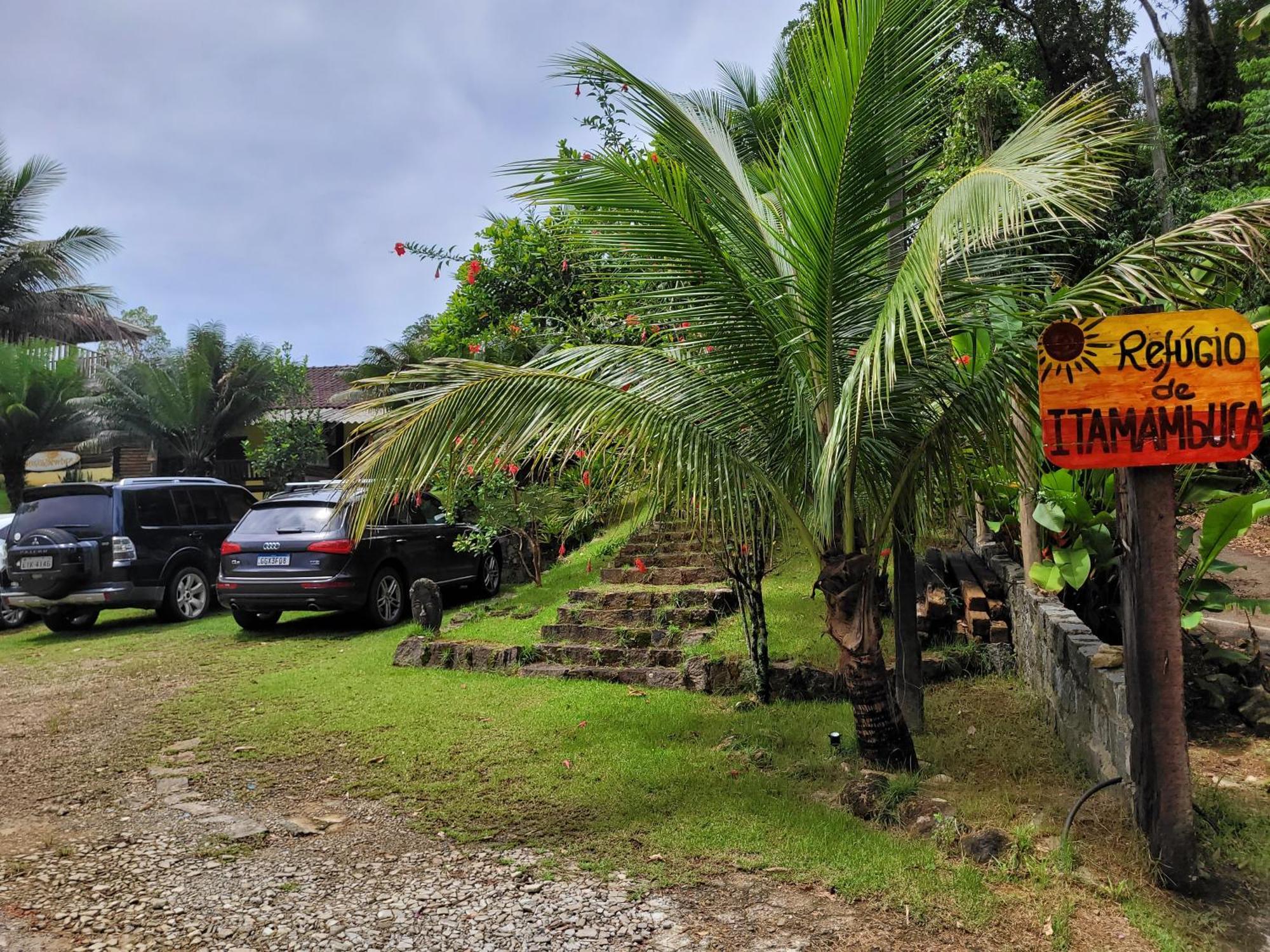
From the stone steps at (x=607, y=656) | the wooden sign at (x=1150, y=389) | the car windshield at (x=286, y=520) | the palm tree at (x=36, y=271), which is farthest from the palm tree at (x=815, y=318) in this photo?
the palm tree at (x=36, y=271)

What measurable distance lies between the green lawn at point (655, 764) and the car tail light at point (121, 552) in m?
2.20

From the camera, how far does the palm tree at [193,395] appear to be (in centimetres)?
2295

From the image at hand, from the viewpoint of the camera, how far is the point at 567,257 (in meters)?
8.91

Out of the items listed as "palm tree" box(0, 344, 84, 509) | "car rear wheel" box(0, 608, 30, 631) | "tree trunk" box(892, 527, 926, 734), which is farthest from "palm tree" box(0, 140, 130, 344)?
"tree trunk" box(892, 527, 926, 734)

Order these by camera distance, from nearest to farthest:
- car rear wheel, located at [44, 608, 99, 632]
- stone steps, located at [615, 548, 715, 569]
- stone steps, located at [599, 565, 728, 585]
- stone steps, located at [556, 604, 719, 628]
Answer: stone steps, located at [556, 604, 719, 628], stone steps, located at [599, 565, 728, 585], stone steps, located at [615, 548, 715, 569], car rear wheel, located at [44, 608, 99, 632]

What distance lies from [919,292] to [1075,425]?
2.83 feet

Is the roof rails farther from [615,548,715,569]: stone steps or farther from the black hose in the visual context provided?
the black hose

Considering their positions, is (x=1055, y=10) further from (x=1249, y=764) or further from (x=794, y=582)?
(x=1249, y=764)

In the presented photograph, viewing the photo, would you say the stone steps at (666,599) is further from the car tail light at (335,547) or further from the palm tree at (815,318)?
the palm tree at (815,318)

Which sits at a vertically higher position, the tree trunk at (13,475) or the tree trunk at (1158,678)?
the tree trunk at (13,475)

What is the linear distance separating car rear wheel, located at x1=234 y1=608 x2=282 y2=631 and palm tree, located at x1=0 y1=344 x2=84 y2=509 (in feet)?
45.9

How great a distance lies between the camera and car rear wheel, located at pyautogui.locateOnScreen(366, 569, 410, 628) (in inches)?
396

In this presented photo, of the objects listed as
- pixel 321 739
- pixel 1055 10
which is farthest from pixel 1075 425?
pixel 1055 10

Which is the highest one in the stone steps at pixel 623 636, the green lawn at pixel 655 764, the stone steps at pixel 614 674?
the stone steps at pixel 623 636
